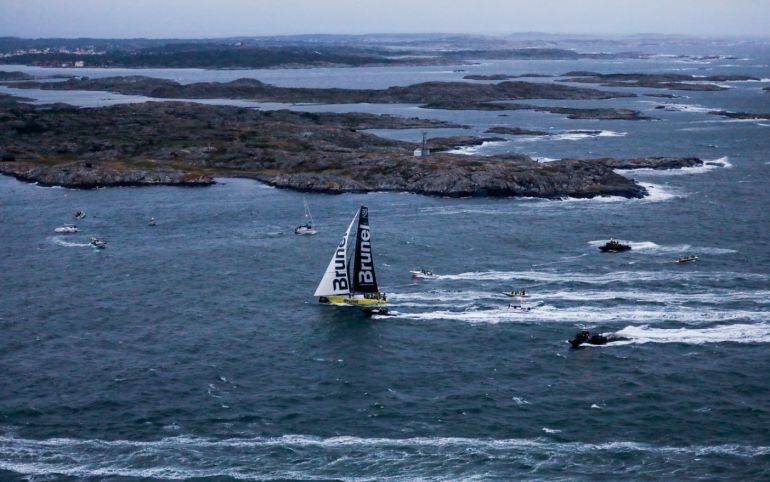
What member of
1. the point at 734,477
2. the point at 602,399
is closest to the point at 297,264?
the point at 602,399

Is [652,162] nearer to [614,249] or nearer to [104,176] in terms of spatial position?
[614,249]

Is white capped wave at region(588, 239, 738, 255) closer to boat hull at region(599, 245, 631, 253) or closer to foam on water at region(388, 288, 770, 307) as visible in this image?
boat hull at region(599, 245, 631, 253)

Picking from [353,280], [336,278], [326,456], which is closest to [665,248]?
[353,280]

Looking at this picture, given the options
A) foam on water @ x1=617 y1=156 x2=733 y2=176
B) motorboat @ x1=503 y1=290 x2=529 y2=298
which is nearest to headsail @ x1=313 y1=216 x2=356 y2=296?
motorboat @ x1=503 y1=290 x2=529 y2=298

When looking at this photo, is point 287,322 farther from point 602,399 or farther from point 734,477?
point 734,477

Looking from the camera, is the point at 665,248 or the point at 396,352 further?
the point at 665,248

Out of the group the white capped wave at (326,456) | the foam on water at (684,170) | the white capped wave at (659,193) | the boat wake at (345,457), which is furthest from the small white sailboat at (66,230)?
the foam on water at (684,170)
